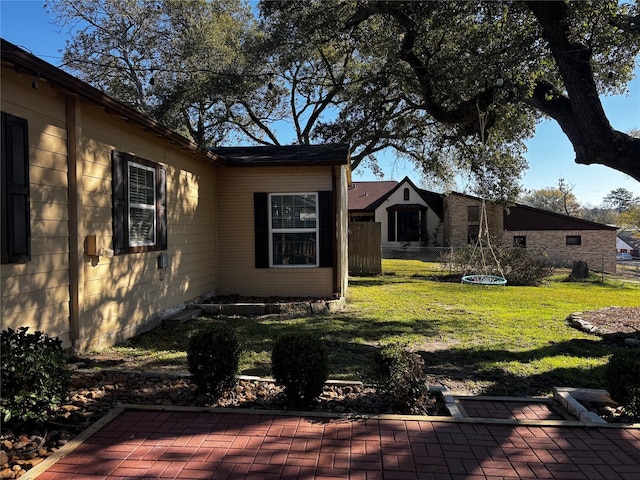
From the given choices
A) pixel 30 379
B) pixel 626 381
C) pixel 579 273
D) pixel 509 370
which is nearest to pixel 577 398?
pixel 626 381

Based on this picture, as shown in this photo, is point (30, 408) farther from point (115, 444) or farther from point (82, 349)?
point (82, 349)

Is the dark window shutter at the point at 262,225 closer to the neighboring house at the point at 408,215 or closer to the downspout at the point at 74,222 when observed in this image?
the downspout at the point at 74,222

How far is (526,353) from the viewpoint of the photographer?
556 cm

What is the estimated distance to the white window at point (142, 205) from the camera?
5.90 meters

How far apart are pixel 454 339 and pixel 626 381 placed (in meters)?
3.02

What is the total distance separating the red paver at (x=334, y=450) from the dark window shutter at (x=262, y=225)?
575 centimetres

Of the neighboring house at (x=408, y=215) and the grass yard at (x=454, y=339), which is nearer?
the grass yard at (x=454, y=339)

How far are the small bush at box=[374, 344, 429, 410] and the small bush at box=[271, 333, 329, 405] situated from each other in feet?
1.72

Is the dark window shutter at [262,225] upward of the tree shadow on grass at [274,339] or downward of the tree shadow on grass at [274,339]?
upward

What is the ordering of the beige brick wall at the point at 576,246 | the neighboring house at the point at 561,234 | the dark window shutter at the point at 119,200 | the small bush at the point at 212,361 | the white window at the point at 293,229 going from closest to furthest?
the small bush at the point at 212,361
the dark window shutter at the point at 119,200
the white window at the point at 293,229
the beige brick wall at the point at 576,246
the neighboring house at the point at 561,234

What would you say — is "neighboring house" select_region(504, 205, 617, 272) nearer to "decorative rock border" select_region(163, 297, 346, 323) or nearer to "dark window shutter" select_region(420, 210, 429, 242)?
"dark window shutter" select_region(420, 210, 429, 242)

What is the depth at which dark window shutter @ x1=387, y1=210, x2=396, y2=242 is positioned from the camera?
30281mm

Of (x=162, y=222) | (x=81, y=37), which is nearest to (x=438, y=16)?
(x=162, y=222)

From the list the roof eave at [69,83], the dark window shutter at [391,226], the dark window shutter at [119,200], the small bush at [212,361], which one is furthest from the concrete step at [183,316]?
the dark window shutter at [391,226]
